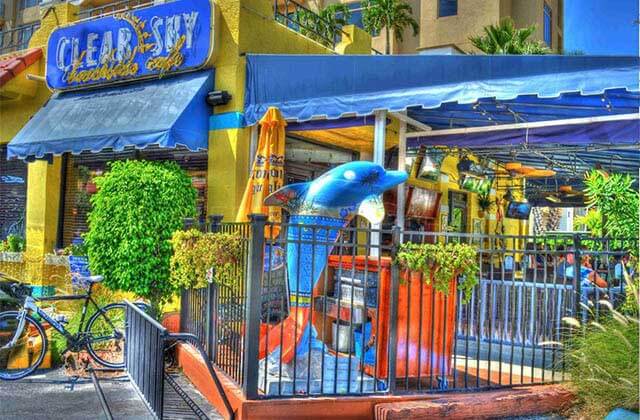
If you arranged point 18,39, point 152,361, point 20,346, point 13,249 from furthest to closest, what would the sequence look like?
point 18,39 < point 13,249 < point 20,346 < point 152,361

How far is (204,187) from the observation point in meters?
9.77

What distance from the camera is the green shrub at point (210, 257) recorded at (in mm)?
5581

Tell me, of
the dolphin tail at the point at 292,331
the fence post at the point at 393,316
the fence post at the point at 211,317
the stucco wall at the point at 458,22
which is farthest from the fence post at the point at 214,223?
the stucco wall at the point at 458,22

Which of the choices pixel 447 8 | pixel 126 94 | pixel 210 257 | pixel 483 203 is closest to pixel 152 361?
pixel 210 257

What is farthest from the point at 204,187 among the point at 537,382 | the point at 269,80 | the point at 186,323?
the point at 537,382

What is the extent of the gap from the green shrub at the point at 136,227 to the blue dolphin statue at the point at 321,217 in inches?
107

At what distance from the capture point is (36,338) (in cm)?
702

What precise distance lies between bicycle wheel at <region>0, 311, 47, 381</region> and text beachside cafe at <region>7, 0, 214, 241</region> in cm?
291

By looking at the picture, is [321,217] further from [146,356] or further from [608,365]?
[608,365]

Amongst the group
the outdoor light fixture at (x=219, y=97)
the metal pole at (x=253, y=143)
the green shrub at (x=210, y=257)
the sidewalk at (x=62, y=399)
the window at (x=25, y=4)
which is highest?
the window at (x=25, y=4)

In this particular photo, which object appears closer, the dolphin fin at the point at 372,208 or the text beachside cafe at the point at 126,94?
the dolphin fin at the point at 372,208

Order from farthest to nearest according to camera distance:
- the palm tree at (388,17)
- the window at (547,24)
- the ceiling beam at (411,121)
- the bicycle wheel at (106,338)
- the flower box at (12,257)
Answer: the window at (547,24) < the palm tree at (388,17) < the flower box at (12,257) < the ceiling beam at (411,121) < the bicycle wheel at (106,338)

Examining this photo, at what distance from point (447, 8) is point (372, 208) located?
2466 centimetres

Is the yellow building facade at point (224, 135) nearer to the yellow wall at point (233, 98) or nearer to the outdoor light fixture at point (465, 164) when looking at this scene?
the yellow wall at point (233, 98)
